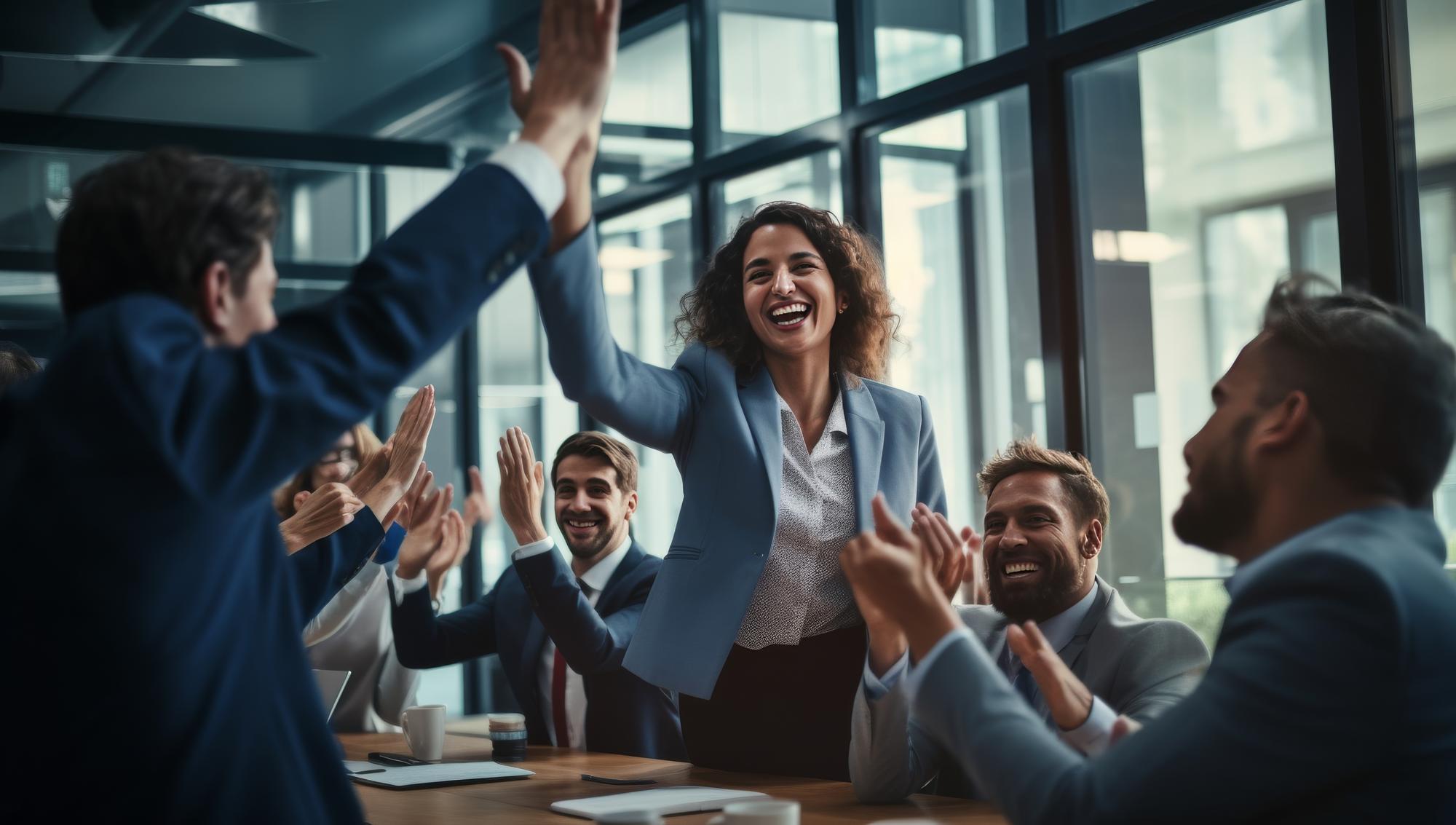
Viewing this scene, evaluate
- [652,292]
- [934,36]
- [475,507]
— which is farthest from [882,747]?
[652,292]

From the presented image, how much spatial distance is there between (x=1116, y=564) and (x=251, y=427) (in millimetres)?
3355

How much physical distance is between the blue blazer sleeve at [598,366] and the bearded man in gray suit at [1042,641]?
0.49m

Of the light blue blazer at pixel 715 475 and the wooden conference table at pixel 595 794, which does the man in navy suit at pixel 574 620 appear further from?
the light blue blazer at pixel 715 475

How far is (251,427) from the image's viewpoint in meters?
1.00

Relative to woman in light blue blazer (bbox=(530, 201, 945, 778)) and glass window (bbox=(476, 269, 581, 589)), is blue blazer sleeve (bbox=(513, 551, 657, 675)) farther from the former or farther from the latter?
glass window (bbox=(476, 269, 581, 589))

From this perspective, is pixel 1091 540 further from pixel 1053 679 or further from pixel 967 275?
pixel 967 275

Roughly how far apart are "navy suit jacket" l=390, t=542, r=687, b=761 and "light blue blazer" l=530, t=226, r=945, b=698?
77 centimetres

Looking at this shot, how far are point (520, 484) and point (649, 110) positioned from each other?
336cm

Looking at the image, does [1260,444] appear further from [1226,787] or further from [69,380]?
[69,380]

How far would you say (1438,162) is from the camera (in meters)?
3.11

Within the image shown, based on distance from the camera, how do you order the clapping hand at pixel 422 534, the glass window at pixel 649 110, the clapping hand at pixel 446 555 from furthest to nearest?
the glass window at pixel 649 110
the clapping hand at pixel 446 555
the clapping hand at pixel 422 534

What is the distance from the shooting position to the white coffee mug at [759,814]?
148cm

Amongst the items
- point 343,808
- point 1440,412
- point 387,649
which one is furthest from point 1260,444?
point 387,649

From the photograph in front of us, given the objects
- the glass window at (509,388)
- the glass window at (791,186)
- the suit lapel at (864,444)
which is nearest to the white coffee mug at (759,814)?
the suit lapel at (864,444)
